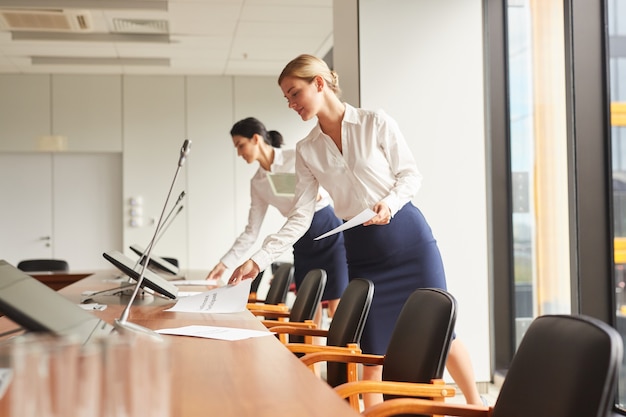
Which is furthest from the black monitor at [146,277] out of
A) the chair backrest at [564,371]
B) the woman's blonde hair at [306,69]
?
the chair backrest at [564,371]

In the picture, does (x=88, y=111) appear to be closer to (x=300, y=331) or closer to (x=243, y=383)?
(x=300, y=331)

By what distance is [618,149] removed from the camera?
12.0 feet

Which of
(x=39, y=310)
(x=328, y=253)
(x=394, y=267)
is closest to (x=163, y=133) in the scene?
(x=328, y=253)

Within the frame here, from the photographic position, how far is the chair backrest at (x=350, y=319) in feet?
8.05

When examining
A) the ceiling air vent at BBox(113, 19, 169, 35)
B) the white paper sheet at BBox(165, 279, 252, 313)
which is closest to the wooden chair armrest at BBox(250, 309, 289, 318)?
the white paper sheet at BBox(165, 279, 252, 313)

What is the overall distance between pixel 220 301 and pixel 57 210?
7422 millimetres

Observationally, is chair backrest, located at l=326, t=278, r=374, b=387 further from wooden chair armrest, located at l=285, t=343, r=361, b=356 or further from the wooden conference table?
the wooden conference table

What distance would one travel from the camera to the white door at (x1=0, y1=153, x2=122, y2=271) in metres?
9.59

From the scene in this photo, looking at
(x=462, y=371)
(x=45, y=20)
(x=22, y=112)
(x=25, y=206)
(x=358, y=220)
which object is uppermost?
(x=45, y=20)

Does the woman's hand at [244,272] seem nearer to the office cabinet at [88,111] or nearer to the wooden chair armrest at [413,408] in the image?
the wooden chair armrest at [413,408]

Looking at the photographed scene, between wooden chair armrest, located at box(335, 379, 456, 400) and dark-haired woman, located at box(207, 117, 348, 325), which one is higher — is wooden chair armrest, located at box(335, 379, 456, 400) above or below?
below

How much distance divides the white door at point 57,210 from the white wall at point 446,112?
5.81m

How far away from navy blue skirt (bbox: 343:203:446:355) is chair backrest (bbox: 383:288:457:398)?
0.79 metres

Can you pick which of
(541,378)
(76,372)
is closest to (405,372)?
(541,378)
